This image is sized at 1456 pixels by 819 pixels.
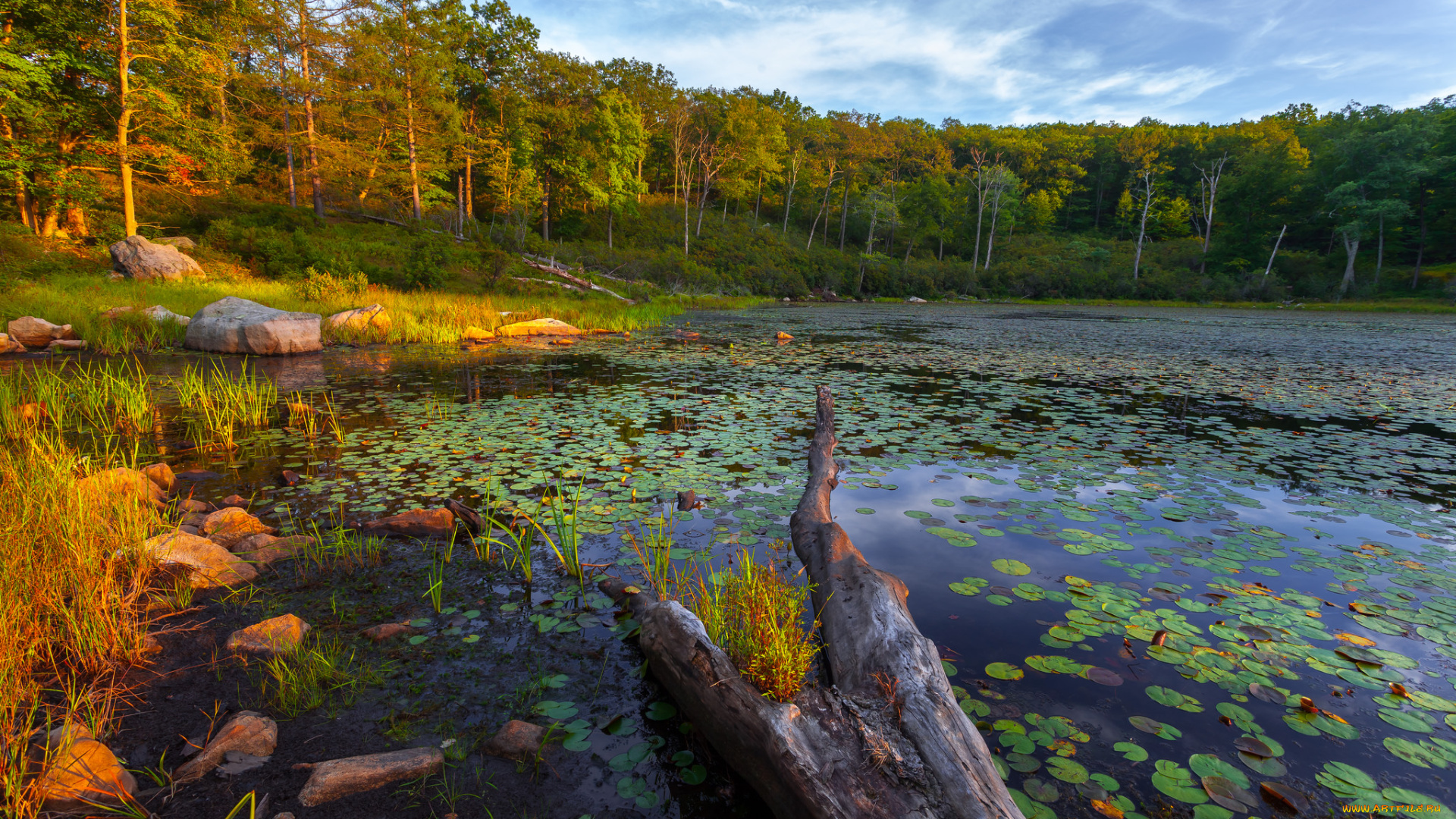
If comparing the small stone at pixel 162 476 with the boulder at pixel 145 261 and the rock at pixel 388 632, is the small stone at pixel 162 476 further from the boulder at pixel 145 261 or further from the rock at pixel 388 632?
the boulder at pixel 145 261

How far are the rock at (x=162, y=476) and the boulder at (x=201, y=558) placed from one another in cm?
189

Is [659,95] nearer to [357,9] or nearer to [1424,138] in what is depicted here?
[357,9]

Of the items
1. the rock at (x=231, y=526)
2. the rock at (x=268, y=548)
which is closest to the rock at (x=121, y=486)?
the rock at (x=231, y=526)

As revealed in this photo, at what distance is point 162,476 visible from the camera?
4.84 meters

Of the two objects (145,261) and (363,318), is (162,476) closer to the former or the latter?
(363,318)

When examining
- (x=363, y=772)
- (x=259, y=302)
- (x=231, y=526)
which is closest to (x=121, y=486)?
(x=231, y=526)

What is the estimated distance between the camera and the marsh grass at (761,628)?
225cm

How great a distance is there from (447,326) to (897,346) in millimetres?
12516

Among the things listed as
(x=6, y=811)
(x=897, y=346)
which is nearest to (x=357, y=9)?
(x=897, y=346)

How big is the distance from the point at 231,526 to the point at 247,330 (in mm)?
10662

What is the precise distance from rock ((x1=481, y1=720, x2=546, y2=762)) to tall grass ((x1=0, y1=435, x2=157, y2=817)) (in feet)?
4.19

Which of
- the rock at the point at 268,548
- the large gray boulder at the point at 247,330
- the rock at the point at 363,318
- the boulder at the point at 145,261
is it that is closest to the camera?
the rock at the point at 268,548

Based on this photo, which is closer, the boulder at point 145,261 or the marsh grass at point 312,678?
the marsh grass at point 312,678

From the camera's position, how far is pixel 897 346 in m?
16.5
